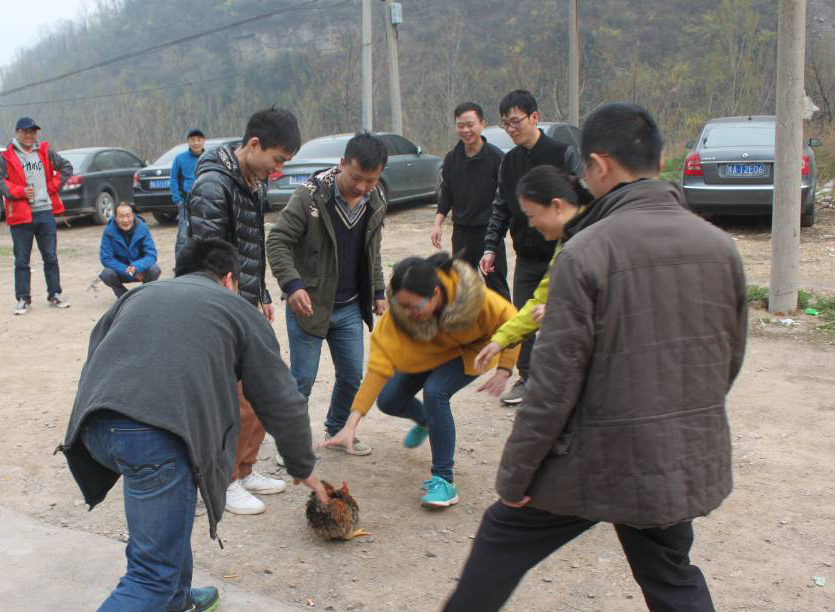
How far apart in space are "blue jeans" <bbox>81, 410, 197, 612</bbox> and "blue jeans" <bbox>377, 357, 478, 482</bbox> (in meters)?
1.62

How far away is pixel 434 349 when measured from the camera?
3902mm

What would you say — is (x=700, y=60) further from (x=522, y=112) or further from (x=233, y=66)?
(x=522, y=112)

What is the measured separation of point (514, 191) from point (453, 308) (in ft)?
5.87

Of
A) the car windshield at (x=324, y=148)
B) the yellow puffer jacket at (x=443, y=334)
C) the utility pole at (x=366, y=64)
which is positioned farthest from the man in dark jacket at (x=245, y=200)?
the utility pole at (x=366, y=64)

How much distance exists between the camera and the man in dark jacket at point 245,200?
379 cm

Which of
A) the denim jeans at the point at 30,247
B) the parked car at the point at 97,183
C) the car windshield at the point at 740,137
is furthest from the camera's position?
the parked car at the point at 97,183

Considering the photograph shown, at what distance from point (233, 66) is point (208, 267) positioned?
208 ft

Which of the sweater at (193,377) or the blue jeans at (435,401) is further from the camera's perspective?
the blue jeans at (435,401)

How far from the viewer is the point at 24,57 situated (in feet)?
245

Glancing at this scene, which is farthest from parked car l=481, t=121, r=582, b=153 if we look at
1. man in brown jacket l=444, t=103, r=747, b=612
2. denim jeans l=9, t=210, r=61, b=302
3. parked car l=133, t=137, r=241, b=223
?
man in brown jacket l=444, t=103, r=747, b=612

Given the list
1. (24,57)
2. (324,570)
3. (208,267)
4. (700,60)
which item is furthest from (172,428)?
(24,57)

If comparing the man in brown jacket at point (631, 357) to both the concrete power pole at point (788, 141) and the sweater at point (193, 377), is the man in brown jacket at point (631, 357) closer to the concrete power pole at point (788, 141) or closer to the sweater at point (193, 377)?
the sweater at point (193, 377)

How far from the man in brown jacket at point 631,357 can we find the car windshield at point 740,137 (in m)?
10.4

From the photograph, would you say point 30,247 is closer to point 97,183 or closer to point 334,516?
point 334,516
